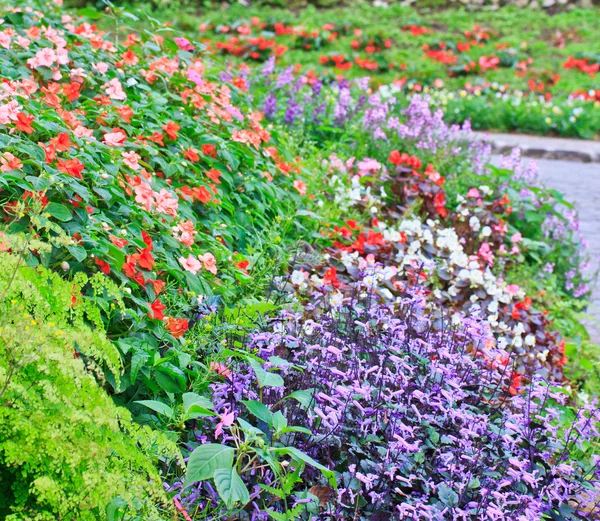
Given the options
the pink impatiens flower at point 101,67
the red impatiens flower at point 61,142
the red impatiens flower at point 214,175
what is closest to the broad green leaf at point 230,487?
the red impatiens flower at point 61,142

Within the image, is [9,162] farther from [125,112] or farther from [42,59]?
[42,59]

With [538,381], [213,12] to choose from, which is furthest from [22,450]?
[213,12]

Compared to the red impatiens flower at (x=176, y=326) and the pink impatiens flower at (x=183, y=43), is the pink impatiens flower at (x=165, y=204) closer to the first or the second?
the red impatiens flower at (x=176, y=326)

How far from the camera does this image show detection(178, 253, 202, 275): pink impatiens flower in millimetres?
2879

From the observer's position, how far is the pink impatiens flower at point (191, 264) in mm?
2879

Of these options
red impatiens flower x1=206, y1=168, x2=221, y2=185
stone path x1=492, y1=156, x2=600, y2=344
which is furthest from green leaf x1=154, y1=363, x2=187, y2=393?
stone path x1=492, y1=156, x2=600, y2=344

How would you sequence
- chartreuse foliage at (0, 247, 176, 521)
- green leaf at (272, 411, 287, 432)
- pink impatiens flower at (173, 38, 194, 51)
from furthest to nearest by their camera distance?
pink impatiens flower at (173, 38, 194, 51)
green leaf at (272, 411, 287, 432)
chartreuse foliage at (0, 247, 176, 521)

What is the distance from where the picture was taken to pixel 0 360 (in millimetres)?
1717

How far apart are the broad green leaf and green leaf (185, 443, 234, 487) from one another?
0.03 m

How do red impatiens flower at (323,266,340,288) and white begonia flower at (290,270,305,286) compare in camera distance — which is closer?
white begonia flower at (290,270,305,286)

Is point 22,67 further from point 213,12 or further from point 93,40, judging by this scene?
point 213,12

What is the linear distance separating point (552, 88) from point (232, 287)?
9187 millimetres

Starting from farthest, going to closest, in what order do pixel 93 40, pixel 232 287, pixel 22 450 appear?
pixel 93 40
pixel 232 287
pixel 22 450

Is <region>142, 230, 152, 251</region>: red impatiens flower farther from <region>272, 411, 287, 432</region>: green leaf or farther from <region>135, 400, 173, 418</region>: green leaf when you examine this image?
<region>272, 411, 287, 432</region>: green leaf
